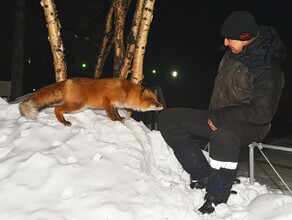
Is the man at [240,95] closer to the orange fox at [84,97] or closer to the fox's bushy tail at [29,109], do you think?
the orange fox at [84,97]

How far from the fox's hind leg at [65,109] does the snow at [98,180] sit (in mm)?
113

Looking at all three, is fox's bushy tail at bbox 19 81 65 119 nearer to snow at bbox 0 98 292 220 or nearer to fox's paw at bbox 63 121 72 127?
snow at bbox 0 98 292 220

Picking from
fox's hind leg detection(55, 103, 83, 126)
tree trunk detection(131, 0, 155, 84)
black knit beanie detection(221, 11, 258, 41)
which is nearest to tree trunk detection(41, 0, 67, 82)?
tree trunk detection(131, 0, 155, 84)

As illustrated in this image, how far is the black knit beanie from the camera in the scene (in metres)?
3.38

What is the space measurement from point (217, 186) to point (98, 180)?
1336 mm

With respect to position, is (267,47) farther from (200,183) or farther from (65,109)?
(65,109)

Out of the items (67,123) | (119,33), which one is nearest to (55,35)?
(119,33)

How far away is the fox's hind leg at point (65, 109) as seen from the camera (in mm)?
4629

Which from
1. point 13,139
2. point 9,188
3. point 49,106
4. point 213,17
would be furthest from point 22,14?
point 213,17

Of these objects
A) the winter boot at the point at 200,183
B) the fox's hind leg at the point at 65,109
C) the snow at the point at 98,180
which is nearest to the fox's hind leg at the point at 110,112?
the snow at the point at 98,180

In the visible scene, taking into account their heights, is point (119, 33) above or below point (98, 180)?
above

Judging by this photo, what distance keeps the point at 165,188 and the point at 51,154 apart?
1.48 metres

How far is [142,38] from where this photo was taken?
6.58 meters

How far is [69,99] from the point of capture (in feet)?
16.0
